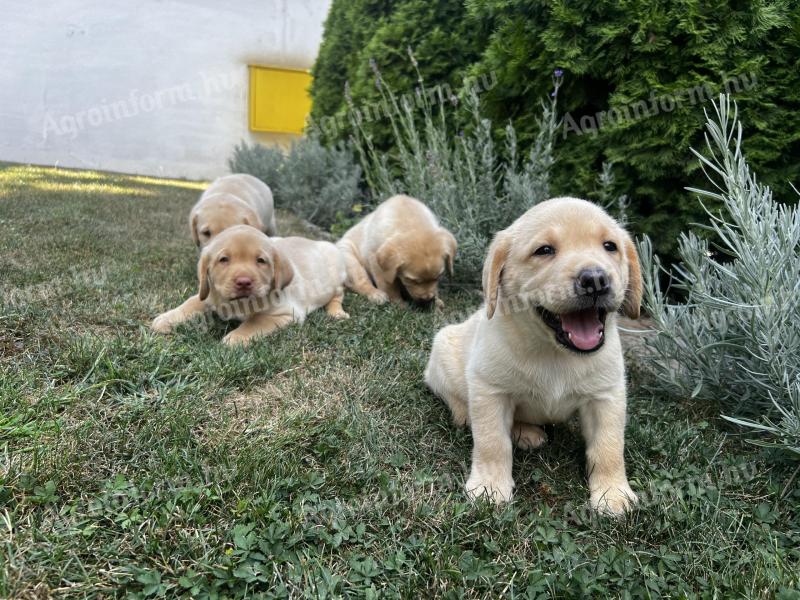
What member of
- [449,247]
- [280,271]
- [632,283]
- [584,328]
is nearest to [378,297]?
[449,247]

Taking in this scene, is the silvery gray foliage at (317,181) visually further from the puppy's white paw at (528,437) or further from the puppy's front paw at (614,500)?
the puppy's front paw at (614,500)

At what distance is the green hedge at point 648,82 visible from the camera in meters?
3.99

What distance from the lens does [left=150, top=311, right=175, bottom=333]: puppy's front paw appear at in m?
3.79

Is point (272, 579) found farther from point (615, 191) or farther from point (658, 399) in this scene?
point (615, 191)

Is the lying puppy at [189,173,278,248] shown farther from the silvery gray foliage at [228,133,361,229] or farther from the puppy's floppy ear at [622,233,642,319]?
the puppy's floppy ear at [622,233,642,319]

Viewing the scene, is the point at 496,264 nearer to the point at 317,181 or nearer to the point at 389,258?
the point at 389,258

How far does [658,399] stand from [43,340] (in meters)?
3.49

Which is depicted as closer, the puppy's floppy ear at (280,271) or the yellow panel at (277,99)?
the puppy's floppy ear at (280,271)

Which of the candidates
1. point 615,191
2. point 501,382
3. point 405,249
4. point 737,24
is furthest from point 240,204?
point 737,24

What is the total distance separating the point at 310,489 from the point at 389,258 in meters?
2.95

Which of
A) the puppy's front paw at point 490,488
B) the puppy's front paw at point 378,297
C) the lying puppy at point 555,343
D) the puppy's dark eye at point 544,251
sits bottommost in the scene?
the puppy's front paw at point 378,297

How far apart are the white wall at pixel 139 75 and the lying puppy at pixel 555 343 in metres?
15.8

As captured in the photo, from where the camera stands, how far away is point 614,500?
225 cm

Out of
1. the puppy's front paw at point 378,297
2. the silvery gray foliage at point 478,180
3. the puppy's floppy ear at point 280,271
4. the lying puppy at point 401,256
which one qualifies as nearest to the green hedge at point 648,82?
the silvery gray foliage at point 478,180
